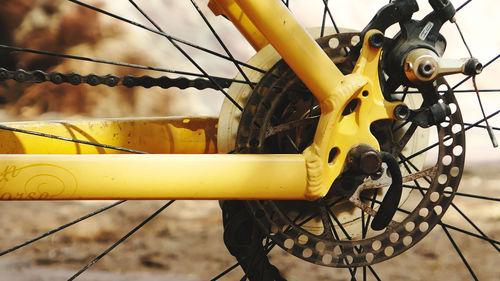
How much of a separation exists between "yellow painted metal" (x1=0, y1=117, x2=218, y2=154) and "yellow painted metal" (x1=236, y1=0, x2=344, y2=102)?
27 centimetres

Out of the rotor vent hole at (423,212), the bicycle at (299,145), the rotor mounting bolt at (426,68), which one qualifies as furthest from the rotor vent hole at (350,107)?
the rotor vent hole at (423,212)

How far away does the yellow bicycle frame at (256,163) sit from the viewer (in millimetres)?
755

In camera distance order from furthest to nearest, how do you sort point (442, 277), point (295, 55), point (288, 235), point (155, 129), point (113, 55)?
point (113, 55), point (442, 277), point (155, 129), point (288, 235), point (295, 55)

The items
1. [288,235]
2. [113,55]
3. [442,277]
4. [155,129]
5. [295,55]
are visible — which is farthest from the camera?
[113,55]

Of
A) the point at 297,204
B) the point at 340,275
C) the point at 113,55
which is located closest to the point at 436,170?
the point at 297,204

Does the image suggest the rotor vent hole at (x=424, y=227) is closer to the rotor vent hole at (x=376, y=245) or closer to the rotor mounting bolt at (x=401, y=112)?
the rotor vent hole at (x=376, y=245)

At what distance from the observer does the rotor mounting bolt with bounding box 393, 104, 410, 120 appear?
83 centimetres

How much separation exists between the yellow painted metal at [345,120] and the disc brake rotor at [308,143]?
6 cm

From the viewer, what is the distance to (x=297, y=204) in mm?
964

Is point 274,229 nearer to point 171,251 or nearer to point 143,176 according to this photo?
point 143,176

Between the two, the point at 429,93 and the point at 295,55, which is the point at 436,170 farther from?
the point at 295,55

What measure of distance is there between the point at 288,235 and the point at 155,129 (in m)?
0.32

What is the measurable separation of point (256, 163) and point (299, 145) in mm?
153

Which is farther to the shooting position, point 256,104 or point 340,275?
point 340,275
